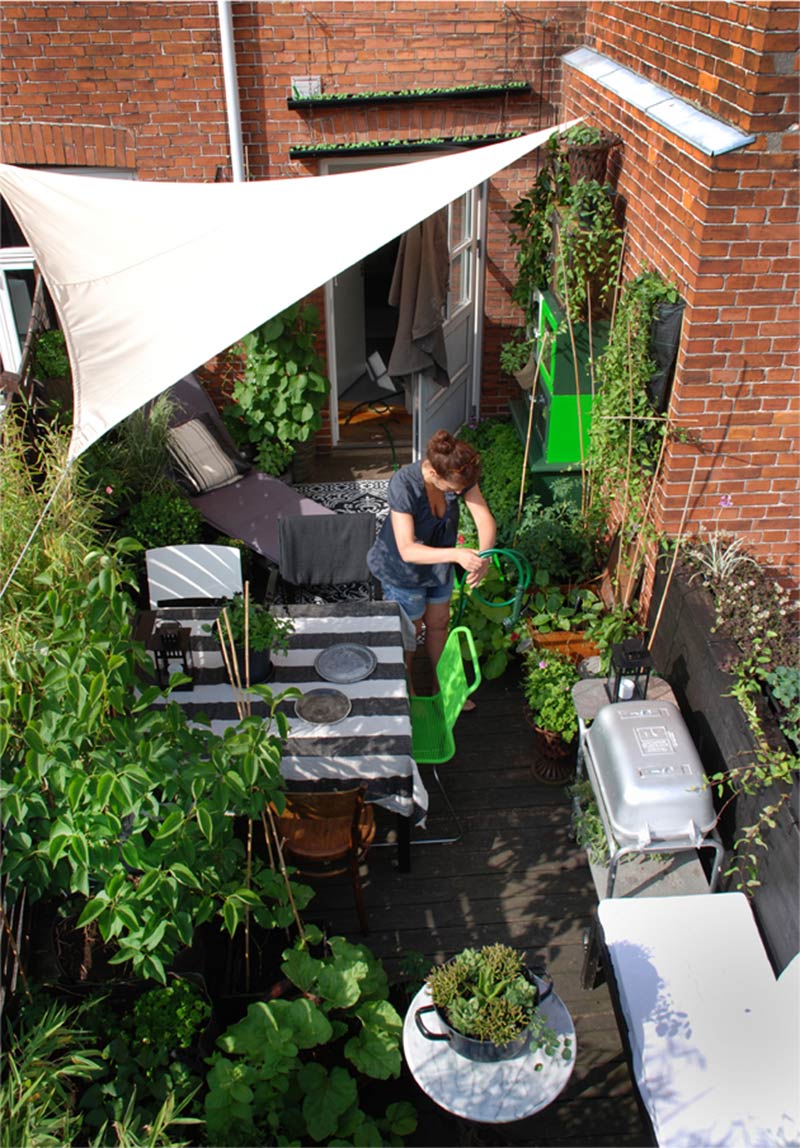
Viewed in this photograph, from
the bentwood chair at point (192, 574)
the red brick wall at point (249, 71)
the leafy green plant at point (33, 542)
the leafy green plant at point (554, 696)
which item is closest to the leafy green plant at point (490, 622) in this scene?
the leafy green plant at point (554, 696)

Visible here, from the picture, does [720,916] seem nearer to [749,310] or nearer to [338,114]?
[749,310]

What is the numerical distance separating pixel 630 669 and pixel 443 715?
84cm

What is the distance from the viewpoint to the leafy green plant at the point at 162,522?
17.6ft

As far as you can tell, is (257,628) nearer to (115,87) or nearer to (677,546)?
(677,546)

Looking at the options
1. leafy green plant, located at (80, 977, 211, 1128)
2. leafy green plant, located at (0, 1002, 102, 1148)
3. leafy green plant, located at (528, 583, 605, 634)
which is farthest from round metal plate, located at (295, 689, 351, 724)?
leafy green plant, located at (528, 583, 605, 634)

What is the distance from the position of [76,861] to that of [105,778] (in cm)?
25

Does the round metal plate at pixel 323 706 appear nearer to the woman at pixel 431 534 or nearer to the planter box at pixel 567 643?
the woman at pixel 431 534

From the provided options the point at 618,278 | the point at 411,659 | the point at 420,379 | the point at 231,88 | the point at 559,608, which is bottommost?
the point at 411,659

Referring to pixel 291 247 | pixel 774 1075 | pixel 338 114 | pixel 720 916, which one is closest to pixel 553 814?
pixel 720 916

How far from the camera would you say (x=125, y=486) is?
5.58m

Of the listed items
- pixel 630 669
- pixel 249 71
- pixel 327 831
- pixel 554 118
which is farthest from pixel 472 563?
pixel 249 71

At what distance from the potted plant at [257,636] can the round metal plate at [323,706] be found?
0.21 m

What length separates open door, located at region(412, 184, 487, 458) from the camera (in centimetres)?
645

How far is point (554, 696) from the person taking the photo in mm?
4387
